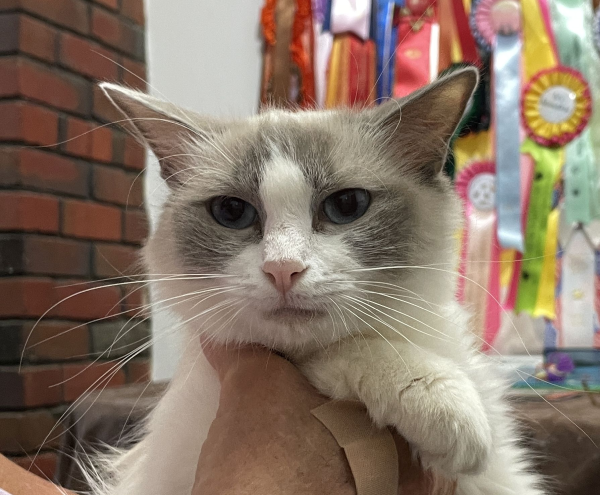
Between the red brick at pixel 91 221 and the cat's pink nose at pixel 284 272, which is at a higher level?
the red brick at pixel 91 221

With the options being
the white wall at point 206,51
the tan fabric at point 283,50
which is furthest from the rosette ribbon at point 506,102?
the white wall at point 206,51

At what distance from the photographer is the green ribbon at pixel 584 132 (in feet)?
6.02

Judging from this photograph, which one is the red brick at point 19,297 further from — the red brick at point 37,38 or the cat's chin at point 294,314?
the cat's chin at point 294,314

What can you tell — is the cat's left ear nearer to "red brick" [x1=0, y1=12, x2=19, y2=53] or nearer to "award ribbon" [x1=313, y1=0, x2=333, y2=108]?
"award ribbon" [x1=313, y1=0, x2=333, y2=108]

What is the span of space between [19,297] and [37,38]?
0.88 meters

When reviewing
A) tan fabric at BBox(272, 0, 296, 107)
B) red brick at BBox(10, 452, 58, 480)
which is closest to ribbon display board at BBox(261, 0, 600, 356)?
tan fabric at BBox(272, 0, 296, 107)

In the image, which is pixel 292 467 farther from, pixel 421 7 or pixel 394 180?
pixel 421 7

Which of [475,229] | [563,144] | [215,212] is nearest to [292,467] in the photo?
[215,212]

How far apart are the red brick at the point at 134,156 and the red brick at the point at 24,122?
0.33m

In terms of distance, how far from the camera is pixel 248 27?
7.17 ft

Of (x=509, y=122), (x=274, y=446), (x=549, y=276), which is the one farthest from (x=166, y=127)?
(x=549, y=276)

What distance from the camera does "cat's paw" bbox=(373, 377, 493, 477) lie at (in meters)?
0.61

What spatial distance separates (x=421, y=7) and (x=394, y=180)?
1381 millimetres

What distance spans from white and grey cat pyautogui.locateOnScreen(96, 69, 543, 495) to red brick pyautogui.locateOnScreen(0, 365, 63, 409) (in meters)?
1.02
